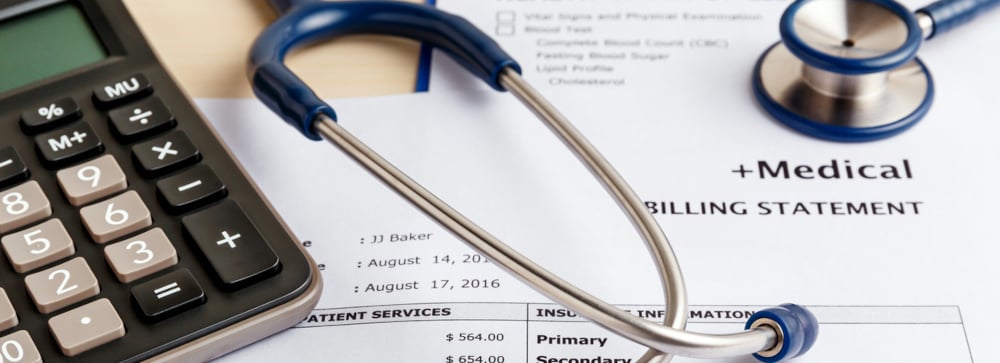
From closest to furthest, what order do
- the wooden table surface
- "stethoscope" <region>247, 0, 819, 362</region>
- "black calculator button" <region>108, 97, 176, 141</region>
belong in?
"stethoscope" <region>247, 0, 819, 362</region> < "black calculator button" <region>108, 97, 176, 141</region> < the wooden table surface

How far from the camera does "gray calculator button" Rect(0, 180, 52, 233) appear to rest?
487 mm

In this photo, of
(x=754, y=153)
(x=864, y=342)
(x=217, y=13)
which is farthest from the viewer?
(x=217, y=13)

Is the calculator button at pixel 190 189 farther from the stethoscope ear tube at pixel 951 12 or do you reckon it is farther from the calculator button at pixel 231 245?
the stethoscope ear tube at pixel 951 12

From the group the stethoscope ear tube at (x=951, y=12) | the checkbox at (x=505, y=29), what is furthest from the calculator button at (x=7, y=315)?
the stethoscope ear tube at (x=951, y=12)

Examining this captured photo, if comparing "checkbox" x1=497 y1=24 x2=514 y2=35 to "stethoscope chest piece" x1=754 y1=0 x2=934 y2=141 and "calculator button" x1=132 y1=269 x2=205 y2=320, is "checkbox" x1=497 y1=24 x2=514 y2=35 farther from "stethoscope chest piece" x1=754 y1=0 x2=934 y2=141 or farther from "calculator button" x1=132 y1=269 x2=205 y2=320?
"calculator button" x1=132 y1=269 x2=205 y2=320

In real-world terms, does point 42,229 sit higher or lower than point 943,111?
lower

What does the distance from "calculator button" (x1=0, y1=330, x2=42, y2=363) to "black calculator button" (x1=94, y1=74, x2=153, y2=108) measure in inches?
5.9

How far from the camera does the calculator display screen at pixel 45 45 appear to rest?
1.88 ft

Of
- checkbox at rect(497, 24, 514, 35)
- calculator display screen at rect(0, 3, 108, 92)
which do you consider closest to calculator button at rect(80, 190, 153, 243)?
calculator display screen at rect(0, 3, 108, 92)

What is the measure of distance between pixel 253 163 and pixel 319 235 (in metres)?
0.07


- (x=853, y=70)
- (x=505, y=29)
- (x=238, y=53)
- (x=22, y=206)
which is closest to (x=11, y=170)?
(x=22, y=206)

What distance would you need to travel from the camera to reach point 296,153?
59cm

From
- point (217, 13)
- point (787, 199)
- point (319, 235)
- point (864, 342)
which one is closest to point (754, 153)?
point (787, 199)

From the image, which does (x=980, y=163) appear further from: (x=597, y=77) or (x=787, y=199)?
(x=597, y=77)
